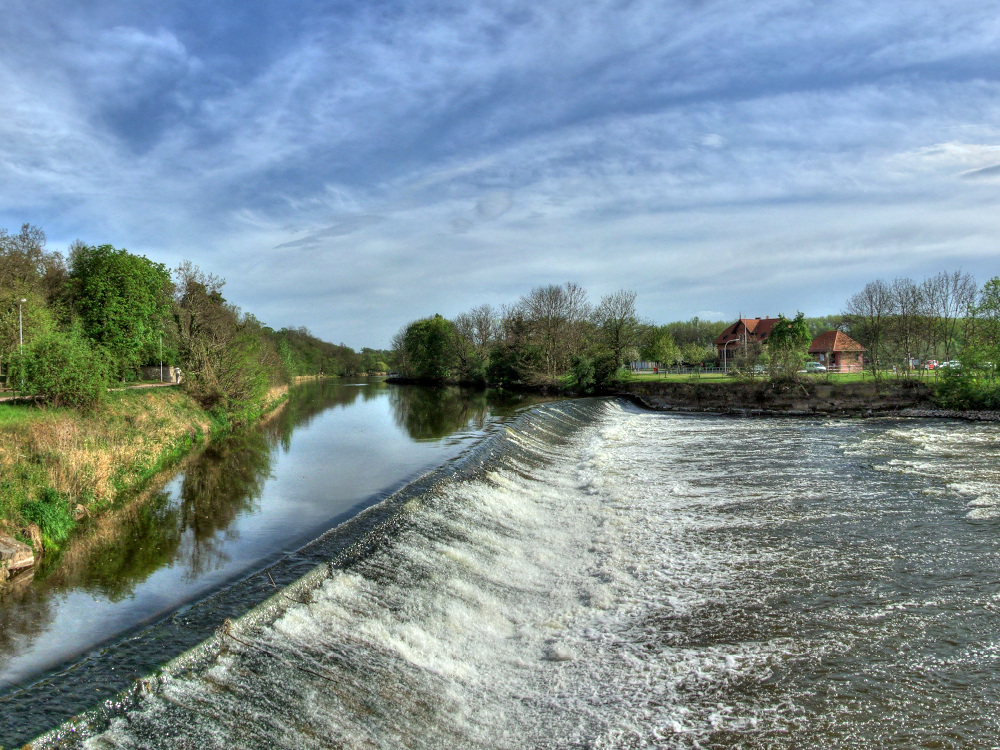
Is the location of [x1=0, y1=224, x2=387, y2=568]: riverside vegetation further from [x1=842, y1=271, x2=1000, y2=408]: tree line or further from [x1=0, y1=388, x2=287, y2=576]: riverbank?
[x1=842, y1=271, x2=1000, y2=408]: tree line

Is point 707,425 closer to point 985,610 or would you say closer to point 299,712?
point 985,610

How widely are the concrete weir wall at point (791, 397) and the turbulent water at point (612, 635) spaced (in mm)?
22908

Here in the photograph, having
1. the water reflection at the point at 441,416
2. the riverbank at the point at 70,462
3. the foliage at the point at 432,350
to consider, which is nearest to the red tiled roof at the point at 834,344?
the foliage at the point at 432,350

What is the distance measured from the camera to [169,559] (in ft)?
32.8

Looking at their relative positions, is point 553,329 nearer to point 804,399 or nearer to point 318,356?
point 804,399

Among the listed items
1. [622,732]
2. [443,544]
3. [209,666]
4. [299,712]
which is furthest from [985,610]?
[209,666]

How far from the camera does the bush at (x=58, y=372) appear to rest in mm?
16891

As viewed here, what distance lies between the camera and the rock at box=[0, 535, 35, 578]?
906 centimetres

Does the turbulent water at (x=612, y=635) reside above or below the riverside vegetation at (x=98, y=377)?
below

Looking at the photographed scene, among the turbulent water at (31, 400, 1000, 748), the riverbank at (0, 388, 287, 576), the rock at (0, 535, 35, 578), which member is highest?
the riverbank at (0, 388, 287, 576)

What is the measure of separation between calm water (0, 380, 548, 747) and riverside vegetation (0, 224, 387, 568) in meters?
1.06

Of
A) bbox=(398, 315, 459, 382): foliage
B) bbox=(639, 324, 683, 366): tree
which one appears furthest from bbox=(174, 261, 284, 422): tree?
bbox=(639, 324, 683, 366): tree

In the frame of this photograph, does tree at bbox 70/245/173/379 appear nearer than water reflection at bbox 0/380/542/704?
No

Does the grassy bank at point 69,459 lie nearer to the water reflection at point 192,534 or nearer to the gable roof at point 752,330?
the water reflection at point 192,534
